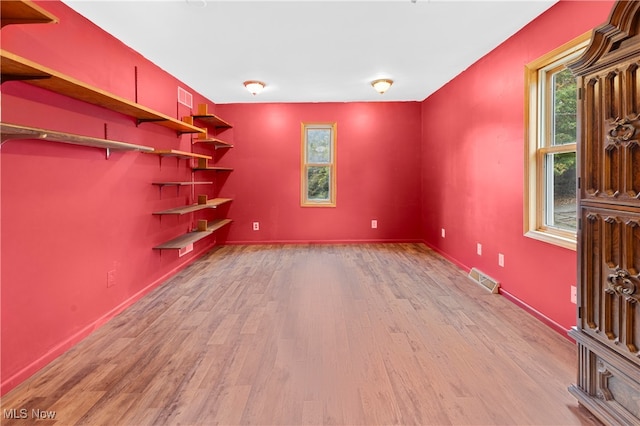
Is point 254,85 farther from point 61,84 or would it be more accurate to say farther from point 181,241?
point 61,84

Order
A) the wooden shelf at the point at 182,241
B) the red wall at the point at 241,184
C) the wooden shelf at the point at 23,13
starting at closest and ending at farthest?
the wooden shelf at the point at 23,13 → the red wall at the point at 241,184 → the wooden shelf at the point at 182,241

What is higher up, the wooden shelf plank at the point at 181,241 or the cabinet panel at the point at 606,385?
the wooden shelf plank at the point at 181,241

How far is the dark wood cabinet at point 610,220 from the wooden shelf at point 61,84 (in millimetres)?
2736

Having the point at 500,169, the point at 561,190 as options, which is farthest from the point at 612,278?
the point at 500,169

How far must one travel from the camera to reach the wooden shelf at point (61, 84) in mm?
1626

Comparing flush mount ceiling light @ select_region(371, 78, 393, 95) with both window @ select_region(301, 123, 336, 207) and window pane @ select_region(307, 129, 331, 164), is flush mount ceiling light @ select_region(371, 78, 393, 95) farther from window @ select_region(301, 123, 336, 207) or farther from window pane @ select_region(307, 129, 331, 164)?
window pane @ select_region(307, 129, 331, 164)

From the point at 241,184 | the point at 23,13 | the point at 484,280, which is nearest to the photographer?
the point at 23,13

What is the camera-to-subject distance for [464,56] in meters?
3.62

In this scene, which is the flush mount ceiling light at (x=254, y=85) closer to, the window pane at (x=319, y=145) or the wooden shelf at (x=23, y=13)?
the window pane at (x=319, y=145)

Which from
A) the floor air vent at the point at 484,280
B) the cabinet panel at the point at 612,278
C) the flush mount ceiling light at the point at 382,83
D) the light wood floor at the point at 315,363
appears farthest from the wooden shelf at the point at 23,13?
the floor air vent at the point at 484,280

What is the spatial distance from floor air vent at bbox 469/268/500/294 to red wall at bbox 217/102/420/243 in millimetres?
2135

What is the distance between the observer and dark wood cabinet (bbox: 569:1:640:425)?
4.51ft

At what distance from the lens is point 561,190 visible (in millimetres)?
2750

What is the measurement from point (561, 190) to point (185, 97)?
4.46m
